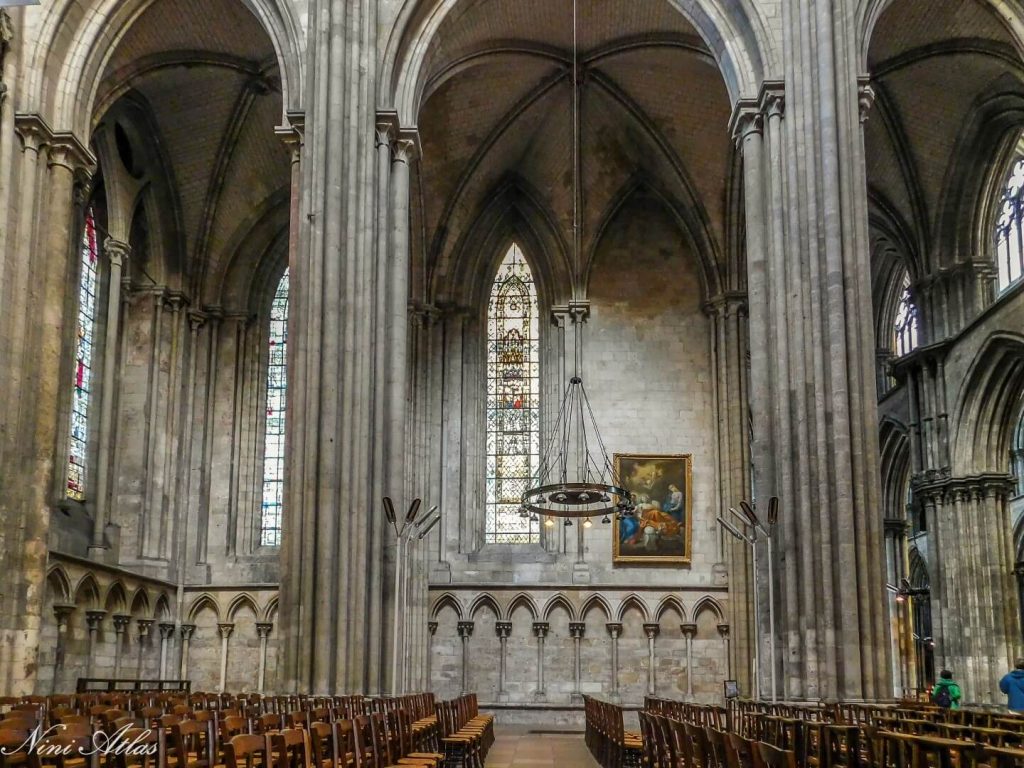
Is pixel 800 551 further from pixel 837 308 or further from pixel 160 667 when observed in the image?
pixel 160 667

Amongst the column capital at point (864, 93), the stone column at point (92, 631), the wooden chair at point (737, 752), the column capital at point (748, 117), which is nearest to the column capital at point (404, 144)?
the column capital at point (748, 117)

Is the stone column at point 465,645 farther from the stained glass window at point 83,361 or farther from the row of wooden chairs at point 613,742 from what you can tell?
the row of wooden chairs at point 613,742

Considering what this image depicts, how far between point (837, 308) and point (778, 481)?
295cm

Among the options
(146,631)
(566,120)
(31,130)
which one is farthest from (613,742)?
(566,120)

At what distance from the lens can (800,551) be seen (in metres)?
18.2

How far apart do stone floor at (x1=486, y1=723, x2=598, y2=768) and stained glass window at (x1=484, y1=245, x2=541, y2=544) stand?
6107mm

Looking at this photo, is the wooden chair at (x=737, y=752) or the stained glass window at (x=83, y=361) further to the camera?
the stained glass window at (x=83, y=361)

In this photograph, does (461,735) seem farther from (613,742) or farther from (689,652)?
(689,652)

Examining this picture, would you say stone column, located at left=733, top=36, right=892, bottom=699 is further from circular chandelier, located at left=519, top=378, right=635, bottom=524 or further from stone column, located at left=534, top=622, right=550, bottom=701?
stone column, located at left=534, top=622, right=550, bottom=701

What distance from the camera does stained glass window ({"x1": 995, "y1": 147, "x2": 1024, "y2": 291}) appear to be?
2734 cm

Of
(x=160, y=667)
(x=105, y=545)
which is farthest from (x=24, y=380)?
(x=160, y=667)

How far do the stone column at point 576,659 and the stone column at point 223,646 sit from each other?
8.17m

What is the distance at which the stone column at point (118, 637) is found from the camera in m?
24.4

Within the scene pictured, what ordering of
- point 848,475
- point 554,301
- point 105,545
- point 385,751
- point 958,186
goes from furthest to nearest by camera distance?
point 554,301 → point 958,186 → point 105,545 → point 848,475 → point 385,751
